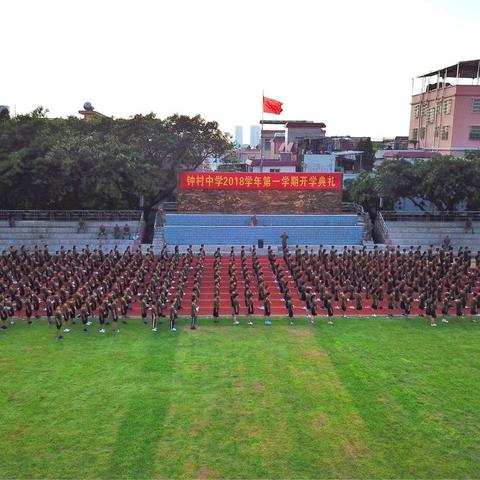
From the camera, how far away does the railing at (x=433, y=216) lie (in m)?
27.4

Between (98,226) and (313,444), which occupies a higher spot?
(98,226)

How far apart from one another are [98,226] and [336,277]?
13.6 meters

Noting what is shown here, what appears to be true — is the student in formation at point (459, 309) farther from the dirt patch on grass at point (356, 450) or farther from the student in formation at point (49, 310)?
the student in formation at point (49, 310)

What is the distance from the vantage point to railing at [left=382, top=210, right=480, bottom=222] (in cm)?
2736

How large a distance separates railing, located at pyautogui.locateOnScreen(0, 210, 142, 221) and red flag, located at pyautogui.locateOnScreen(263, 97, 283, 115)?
9.78m

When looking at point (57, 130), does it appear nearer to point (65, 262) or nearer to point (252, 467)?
point (65, 262)

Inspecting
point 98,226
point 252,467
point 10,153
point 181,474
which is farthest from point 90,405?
point 10,153

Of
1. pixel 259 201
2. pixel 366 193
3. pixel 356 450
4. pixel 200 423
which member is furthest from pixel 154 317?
pixel 366 193

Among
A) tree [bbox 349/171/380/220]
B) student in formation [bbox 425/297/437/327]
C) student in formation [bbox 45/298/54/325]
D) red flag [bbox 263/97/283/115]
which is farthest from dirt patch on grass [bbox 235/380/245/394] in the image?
red flag [bbox 263/97/283/115]

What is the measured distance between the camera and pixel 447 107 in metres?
37.4

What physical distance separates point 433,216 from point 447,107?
563 inches

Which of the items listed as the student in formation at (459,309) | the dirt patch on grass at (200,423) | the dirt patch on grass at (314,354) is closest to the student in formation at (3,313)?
the dirt patch on grass at (200,423)

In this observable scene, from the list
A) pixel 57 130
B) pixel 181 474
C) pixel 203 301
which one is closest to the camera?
pixel 181 474

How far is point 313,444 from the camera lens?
848 cm
